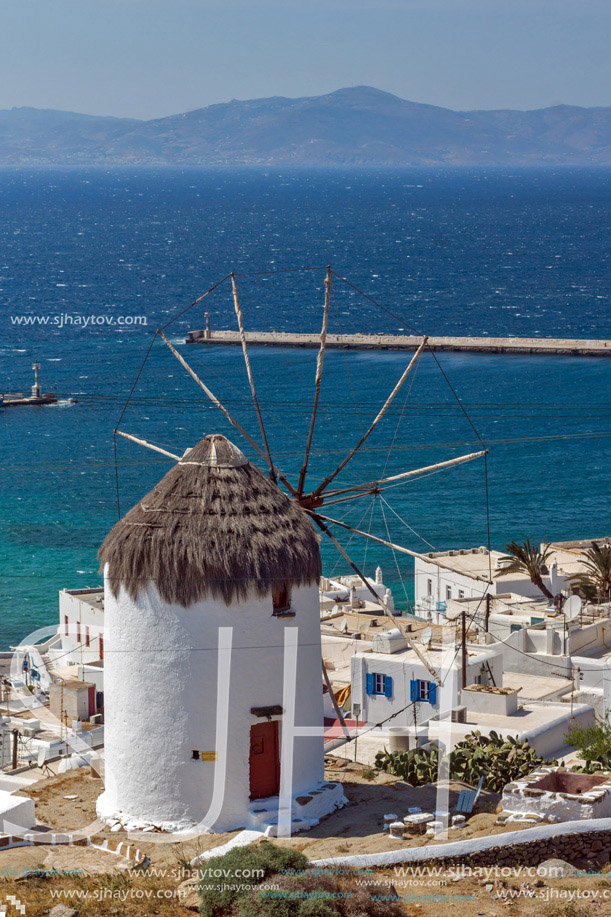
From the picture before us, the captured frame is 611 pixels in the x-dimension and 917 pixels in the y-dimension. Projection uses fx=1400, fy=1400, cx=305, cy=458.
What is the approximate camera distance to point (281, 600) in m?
21.9

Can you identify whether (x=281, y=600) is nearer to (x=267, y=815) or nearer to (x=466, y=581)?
(x=267, y=815)

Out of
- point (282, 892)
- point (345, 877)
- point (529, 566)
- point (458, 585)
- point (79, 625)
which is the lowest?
point (79, 625)

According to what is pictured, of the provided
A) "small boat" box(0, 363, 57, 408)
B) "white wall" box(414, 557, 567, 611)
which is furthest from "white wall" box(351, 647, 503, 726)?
"small boat" box(0, 363, 57, 408)

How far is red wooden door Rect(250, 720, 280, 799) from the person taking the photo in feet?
71.3

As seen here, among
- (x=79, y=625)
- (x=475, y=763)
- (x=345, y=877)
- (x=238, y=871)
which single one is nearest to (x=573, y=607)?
(x=475, y=763)

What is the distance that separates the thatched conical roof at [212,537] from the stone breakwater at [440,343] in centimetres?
11598

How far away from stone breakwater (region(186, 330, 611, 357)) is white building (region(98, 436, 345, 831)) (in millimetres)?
116440

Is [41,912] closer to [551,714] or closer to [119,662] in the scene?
[119,662]

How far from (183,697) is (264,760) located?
1.73 metres

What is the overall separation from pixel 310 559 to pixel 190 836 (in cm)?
461

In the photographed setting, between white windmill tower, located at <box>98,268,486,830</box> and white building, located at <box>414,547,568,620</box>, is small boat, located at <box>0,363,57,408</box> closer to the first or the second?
white building, located at <box>414,547,568,620</box>

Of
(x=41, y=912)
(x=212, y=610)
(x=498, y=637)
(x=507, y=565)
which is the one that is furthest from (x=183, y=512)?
(x=507, y=565)

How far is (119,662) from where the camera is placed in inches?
859

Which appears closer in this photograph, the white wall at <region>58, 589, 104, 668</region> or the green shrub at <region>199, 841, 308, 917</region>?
the green shrub at <region>199, 841, 308, 917</region>
